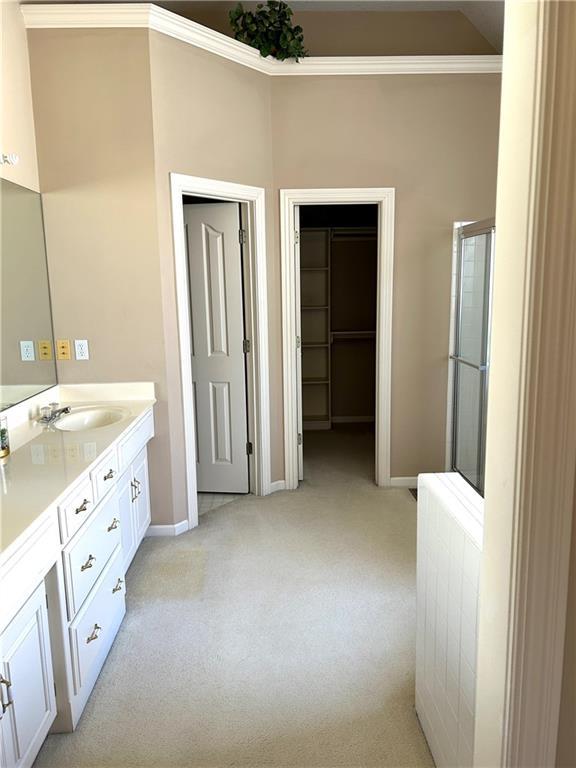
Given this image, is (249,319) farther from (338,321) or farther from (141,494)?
(338,321)

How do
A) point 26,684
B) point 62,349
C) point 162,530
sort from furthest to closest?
point 162,530 → point 62,349 → point 26,684

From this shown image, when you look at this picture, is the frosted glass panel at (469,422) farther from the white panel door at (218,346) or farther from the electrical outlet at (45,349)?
the electrical outlet at (45,349)

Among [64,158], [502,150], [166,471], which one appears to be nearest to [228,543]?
[166,471]

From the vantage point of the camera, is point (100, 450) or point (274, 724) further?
point (100, 450)

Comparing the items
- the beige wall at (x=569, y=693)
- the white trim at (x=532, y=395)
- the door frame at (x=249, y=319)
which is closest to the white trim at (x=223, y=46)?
the door frame at (x=249, y=319)

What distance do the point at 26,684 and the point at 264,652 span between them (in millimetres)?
1008

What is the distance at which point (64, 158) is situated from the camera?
302cm

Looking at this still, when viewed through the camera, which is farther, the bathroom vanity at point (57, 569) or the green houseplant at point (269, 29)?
the green houseplant at point (269, 29)

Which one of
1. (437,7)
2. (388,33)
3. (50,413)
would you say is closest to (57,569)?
(50,413)

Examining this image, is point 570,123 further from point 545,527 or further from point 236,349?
point 236,349

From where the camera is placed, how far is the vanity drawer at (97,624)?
1932 mm

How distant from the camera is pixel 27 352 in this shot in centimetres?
287

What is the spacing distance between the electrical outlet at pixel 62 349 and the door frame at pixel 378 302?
1433 millimetres

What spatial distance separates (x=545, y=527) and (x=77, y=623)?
5.29 feet
